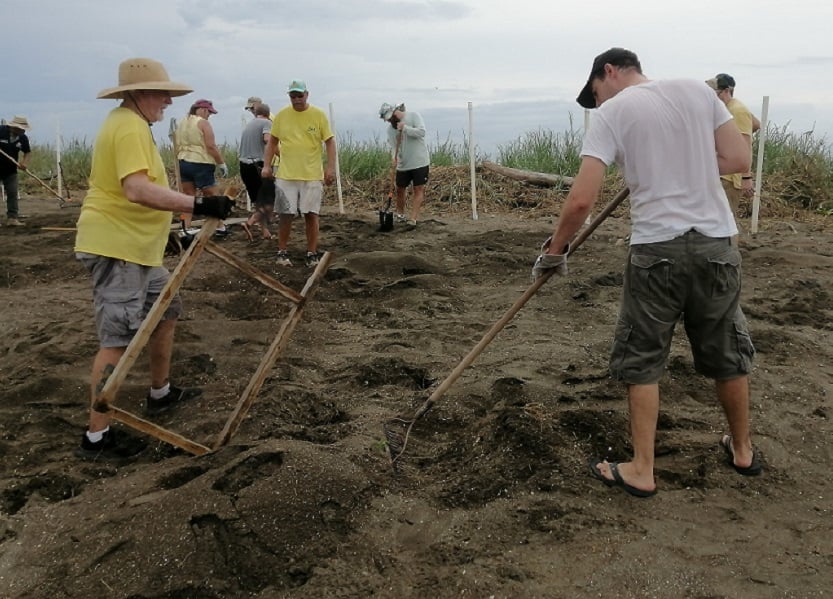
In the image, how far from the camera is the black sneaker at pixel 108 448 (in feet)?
11.1

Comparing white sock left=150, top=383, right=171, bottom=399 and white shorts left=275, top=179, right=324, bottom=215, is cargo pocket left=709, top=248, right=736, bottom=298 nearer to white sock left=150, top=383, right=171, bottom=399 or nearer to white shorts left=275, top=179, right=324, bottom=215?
white sock left=150, top=383, right=171, bottom=399

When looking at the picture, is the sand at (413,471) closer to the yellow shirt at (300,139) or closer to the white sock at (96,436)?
the white sock at (96,436)

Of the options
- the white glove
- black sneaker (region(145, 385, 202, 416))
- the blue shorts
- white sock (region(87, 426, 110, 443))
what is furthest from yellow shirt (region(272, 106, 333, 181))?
the white glove

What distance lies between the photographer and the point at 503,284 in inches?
265

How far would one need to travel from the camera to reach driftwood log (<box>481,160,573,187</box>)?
12.9 metres

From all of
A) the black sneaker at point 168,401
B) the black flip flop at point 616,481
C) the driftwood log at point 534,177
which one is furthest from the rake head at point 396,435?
the driftwood log at point 534,177

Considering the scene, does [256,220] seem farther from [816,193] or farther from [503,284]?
[816,193]

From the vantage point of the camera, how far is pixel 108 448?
11.2 feet

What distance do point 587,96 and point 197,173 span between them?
20.8ft

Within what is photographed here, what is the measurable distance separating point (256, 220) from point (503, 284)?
3836mm

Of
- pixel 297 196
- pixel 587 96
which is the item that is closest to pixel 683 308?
pixel 587 96

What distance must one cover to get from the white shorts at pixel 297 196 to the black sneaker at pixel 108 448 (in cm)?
401

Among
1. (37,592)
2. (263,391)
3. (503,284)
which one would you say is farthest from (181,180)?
(37,592)

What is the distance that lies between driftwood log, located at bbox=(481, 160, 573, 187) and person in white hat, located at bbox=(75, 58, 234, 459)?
10.3 m
